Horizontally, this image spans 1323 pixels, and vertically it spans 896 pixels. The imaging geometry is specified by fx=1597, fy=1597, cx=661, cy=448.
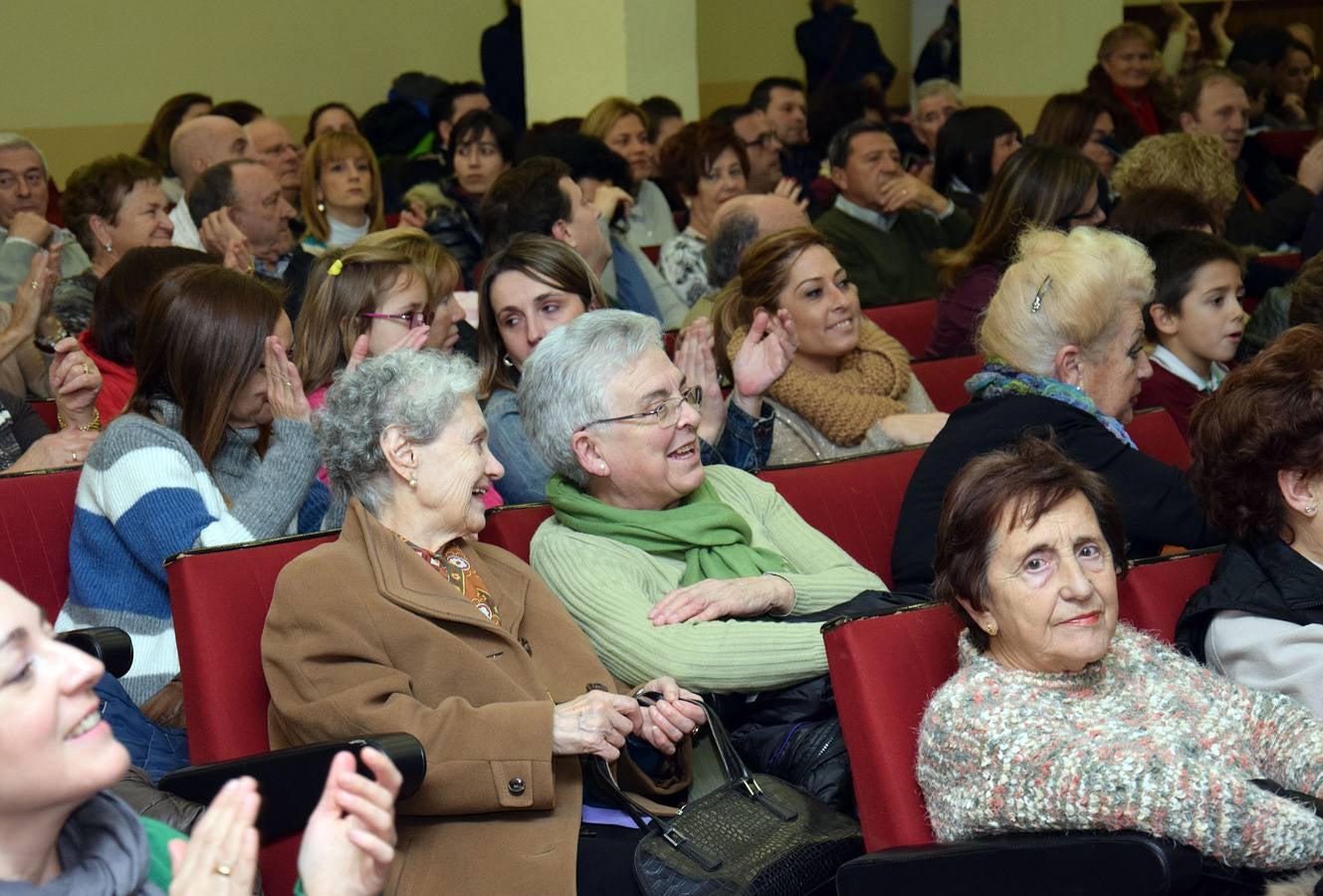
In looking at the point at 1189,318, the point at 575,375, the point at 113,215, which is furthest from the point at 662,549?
the point at 113,215

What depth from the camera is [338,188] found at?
5.75 metres

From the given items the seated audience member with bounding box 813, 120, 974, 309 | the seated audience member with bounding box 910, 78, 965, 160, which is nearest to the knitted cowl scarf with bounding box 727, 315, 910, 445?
the seated audience member with bounding box 813, 120, 974, 309

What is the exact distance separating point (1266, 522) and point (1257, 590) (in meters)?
0.13

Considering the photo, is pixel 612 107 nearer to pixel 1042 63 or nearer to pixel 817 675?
pixel 1042 63

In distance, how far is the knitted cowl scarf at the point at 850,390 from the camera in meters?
3.71

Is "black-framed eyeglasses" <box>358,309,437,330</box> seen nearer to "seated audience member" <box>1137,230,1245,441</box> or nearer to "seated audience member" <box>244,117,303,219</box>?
"seated audience member" <box>1137,230,1245,441</box>

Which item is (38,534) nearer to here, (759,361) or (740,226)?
(759,361)

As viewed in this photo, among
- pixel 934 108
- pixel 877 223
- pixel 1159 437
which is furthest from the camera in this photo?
pixel 934 108

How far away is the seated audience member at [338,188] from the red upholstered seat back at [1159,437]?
310cm

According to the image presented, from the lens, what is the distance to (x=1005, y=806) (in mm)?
2035

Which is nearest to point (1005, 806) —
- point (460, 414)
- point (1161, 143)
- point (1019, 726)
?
point (1019, 726)

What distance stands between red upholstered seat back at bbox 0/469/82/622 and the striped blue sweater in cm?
4

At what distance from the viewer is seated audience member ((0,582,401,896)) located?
4.68ft

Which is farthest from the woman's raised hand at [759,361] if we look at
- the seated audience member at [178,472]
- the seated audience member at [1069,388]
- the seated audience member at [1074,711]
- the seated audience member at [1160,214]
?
the seated audience member at [1160,214]
